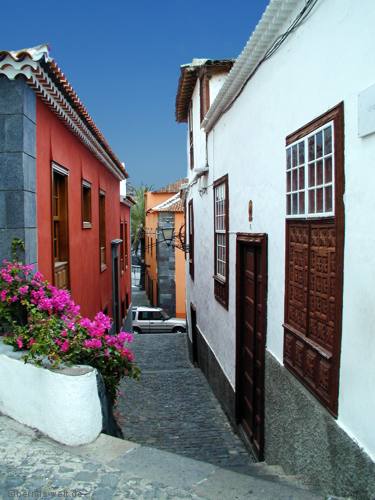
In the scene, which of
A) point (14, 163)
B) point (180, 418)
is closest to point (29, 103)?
point (14, 163)

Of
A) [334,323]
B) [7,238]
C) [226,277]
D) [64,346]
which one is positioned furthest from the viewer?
[226,277]

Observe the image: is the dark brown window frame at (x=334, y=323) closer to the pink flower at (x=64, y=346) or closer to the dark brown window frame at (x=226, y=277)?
the pink flower at (x=64, y=346)

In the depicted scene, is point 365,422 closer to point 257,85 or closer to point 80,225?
point 257,85

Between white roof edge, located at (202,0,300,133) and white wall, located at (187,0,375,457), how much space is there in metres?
0.17

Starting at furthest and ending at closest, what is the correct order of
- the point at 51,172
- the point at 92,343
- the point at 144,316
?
1. the point at 144,316
2. the point at 51,172
3. the point at 92,343

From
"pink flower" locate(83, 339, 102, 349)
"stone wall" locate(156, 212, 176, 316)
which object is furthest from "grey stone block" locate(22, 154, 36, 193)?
"stone wall" locate(156, 212, 176, 316)

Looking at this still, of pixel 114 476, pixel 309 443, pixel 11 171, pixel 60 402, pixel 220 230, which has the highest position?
pixel 11 171

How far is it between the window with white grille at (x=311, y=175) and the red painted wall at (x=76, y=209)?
3.31m

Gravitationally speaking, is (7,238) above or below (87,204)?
below

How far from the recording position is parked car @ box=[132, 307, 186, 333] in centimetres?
2138

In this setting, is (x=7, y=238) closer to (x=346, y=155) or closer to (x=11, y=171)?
(x=11, y=171)

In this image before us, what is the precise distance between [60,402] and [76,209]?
220 inches

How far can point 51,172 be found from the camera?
7191 mm

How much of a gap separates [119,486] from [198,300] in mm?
9270
